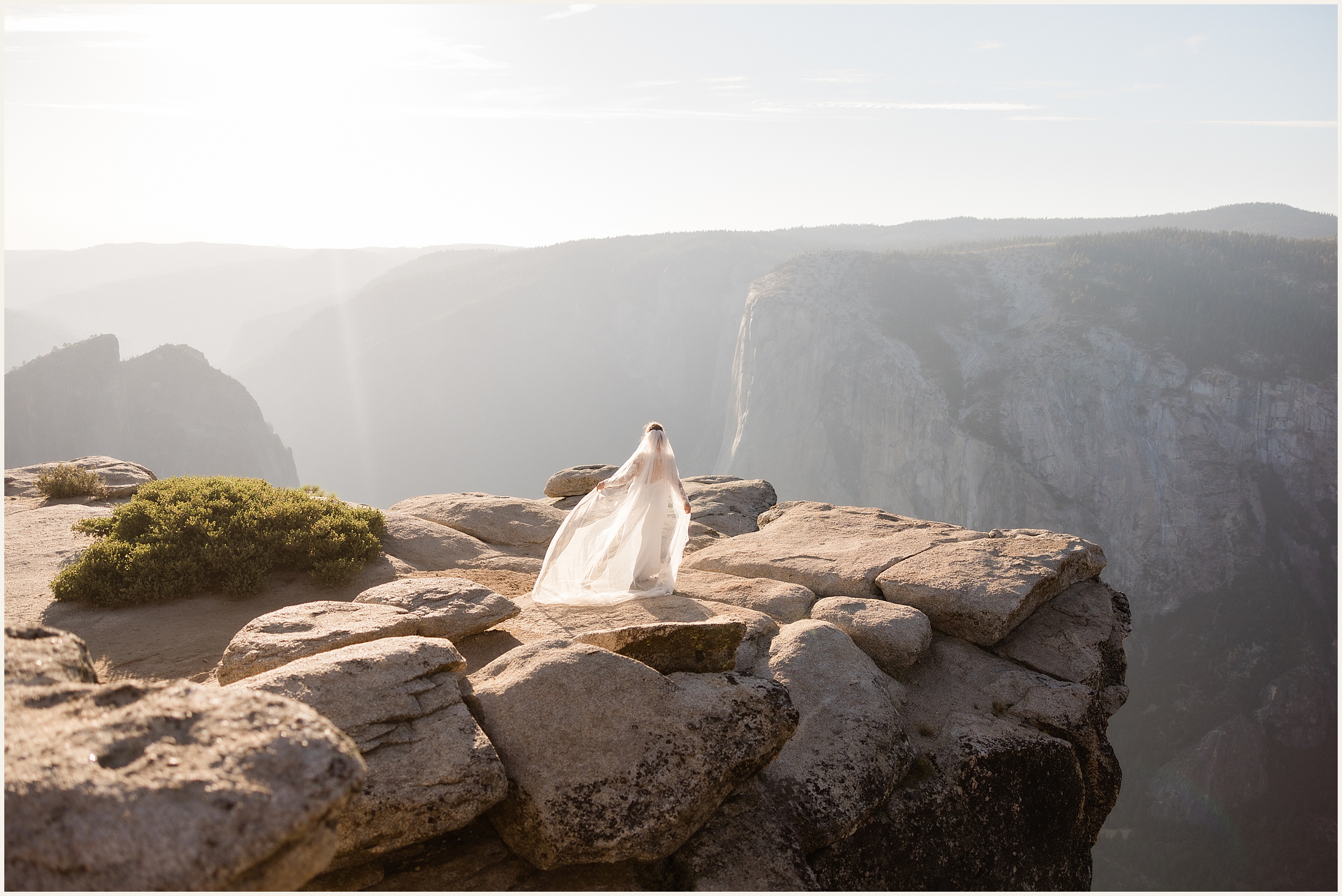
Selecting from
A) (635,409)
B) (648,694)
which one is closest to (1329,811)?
(648,694)

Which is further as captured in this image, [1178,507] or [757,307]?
[757,307]

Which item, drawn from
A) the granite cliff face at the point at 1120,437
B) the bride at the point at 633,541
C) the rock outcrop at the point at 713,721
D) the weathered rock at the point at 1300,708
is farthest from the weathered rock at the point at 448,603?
the weathered rock at the point at 1300,708

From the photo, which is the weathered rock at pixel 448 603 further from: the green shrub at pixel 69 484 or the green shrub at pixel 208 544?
the green shrub at pixel 69 484

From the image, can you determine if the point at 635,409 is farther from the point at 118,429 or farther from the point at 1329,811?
the point at 1329,811

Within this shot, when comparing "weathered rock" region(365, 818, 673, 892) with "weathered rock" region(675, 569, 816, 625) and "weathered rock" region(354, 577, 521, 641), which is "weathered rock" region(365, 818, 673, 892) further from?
"weathered rock" region(675, 569, 816, 625)

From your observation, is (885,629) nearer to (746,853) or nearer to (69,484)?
(746,853)
